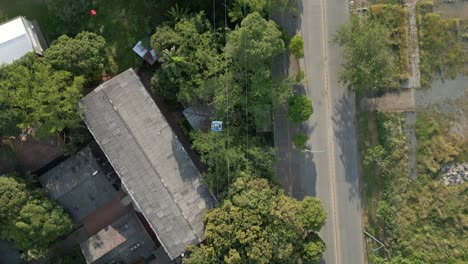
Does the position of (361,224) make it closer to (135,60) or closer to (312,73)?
(312,73)

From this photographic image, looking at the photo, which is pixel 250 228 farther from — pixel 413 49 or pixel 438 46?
pixel 438 46

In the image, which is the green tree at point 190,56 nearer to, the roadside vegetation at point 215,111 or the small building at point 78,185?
the roadside vegetation at point 215,111

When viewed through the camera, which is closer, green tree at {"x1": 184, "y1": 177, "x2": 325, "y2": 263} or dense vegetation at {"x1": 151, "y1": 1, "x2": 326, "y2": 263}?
green tree at {"x1": 184, "y1": 177, "x2": 325, "y2": 263}

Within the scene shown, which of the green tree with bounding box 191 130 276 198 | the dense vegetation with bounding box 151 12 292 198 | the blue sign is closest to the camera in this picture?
the dense vegetation with bounding box 151 12 292 198

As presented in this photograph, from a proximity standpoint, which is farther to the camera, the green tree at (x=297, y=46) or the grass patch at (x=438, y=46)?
the grass patch at (x=438, y=46)

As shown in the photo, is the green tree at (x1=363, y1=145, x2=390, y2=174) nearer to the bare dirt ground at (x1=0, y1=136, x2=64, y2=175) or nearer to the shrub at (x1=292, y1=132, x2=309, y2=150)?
the shrub at (x1=292, y1=132, x2=309, y2=150)

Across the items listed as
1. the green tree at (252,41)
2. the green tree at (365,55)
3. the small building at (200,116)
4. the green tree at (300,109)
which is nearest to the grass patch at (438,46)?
the green tree at (365,55)

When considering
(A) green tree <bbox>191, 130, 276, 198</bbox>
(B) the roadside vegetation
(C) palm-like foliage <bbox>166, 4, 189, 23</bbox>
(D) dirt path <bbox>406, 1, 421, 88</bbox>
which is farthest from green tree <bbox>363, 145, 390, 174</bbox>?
(C) palm-like foliage <bbox>166, 4, 189, 23</bbox>
